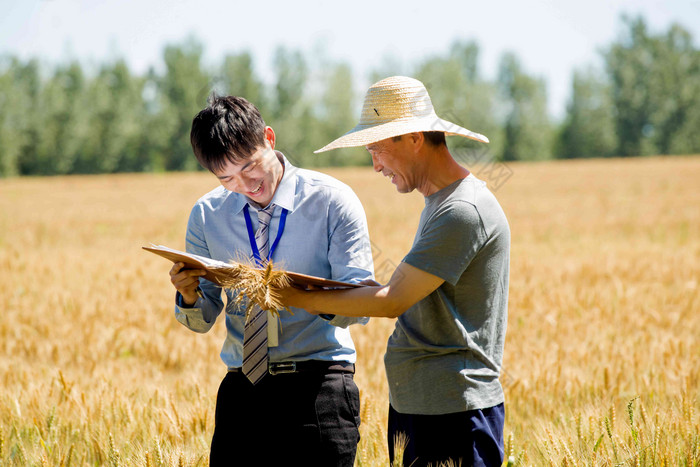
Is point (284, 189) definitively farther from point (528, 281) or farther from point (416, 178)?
point (528, 281)

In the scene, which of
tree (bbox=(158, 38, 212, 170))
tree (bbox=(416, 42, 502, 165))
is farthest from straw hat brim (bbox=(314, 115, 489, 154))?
tree (bbox=(416, 42, 502, 165))

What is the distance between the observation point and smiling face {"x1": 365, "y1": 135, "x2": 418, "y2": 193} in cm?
220

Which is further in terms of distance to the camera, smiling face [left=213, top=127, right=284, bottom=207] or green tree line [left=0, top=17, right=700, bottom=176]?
green tree line [left=0, top=17, right=700, bottom=176]

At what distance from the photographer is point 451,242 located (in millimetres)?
2031

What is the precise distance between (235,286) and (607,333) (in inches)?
171

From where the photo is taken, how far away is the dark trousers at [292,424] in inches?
93.6

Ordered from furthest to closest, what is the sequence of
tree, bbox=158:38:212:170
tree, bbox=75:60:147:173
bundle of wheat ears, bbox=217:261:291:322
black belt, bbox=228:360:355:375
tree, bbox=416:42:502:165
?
1. tree, bbox=416:42:502:165
2. tree, bbox=75:60:147:173
3. tree, bbox=158:38:212:170
4. black belt, bbox=228:360:355:375
5. bundle of wheat ears, bbox=217:261:291:322

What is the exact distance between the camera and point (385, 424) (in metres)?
3.34

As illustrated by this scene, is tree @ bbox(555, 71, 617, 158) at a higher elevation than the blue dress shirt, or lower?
higher

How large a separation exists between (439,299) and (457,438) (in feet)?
1.49

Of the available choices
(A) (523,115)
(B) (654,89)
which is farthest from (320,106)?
(B) (654,89)

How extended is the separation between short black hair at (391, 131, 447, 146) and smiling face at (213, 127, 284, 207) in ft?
1.61

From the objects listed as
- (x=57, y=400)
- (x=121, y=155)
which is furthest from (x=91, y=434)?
(x=121, y=155)

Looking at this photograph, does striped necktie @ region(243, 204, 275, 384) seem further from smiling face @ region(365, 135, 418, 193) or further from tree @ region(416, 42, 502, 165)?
tree @ region(416, 42, 502, 165)
